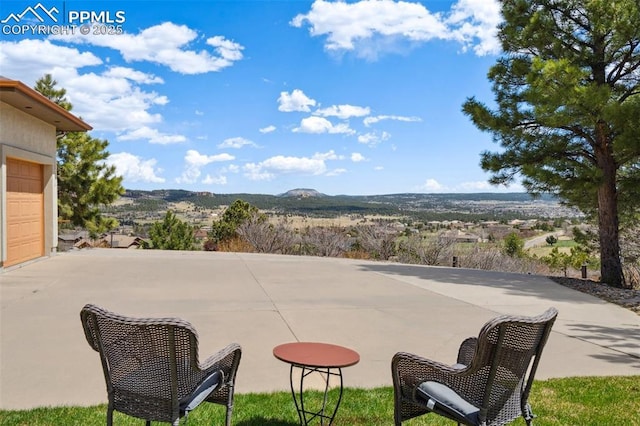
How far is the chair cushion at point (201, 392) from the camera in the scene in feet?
9.18

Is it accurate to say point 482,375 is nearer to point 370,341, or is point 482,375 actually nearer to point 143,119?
point 370,341

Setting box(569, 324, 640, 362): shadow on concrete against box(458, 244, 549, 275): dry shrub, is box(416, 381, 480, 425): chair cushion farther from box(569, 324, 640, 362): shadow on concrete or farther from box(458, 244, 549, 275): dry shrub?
box(458, 244, 549, 275): dry shrub

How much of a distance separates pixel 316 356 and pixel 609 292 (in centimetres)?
965

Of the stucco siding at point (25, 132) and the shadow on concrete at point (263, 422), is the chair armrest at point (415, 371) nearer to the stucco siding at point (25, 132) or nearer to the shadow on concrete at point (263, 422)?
the shadow on concrete at point (263, 422)

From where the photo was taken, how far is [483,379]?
2.85 meters

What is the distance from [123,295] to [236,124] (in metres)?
20.2

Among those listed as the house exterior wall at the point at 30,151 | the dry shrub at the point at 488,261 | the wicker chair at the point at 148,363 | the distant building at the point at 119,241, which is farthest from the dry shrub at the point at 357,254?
the wicker chair at the point at 148,363

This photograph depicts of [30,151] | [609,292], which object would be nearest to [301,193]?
[30,151]

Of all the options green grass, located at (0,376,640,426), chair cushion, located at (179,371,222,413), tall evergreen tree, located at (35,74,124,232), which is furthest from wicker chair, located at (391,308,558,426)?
tall evergreen tree, located at (35,74,124,232)

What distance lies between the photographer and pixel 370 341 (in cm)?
617

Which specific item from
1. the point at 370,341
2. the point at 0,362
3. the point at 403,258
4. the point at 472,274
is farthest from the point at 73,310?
the point at 403,258

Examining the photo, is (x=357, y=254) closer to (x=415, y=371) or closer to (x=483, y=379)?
(x=415, y=371)

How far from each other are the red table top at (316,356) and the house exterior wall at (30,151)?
9307 millimetres

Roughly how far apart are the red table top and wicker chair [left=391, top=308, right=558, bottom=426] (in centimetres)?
43
